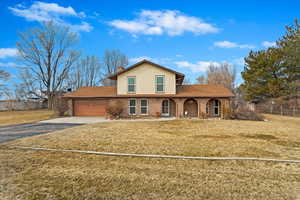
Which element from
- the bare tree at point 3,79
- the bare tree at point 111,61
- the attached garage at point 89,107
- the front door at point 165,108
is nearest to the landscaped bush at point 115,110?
the attached garage at point 89,107

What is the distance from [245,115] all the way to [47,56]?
3586cm

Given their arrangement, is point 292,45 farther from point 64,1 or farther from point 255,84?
point 64,1

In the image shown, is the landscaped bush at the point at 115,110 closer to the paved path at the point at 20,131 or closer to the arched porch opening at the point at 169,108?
the arched porch opening at the point at 169,108

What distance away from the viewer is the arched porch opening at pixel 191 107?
1711cm

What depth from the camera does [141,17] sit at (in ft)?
54.5

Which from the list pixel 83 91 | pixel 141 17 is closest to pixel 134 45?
pixel 141 17

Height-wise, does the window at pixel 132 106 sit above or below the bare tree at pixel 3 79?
below

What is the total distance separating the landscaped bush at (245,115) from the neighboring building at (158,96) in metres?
1.11

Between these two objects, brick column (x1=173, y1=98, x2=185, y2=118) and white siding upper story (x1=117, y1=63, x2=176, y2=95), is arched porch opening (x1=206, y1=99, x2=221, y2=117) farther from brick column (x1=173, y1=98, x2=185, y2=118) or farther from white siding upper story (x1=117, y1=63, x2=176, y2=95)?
white siding upper story (x1=117, y1=63, x2=176, y2=95)

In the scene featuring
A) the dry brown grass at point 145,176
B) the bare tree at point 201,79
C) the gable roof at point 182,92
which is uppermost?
the bare tree at point 201,79

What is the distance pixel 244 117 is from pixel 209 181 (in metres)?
13.9

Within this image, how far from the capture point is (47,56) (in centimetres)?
3078

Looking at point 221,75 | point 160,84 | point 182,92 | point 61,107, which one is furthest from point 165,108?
point 221,75

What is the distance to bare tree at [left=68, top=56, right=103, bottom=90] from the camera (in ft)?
122
